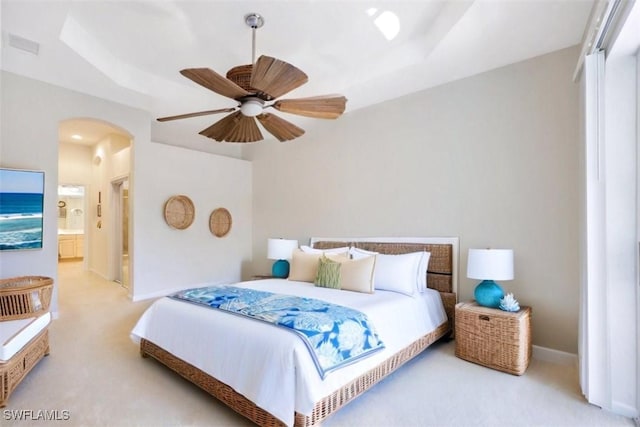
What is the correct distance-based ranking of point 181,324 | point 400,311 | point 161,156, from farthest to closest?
point 161,156 < point 400,311 < point 181,324

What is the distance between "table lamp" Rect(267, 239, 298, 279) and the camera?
4.87 metres

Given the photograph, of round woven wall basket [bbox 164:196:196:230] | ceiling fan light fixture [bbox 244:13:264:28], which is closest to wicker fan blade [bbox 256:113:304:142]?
ceiling fan light fixture [bbox 244:13:264:28]

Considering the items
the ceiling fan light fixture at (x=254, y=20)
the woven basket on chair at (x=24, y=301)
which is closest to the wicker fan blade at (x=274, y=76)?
the ceiling fan light fixture at (x=254, y=20)

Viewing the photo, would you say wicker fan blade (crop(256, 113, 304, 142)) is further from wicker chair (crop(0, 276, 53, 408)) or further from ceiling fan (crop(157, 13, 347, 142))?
wicker chair (crop(0, 276, 53, 408))

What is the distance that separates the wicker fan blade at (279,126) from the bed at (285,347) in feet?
5.00

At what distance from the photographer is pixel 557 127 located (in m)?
3.03

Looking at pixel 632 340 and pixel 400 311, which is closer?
pixel 632 340

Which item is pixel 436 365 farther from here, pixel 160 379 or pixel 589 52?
pixel 589 52

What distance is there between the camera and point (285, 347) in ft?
6.32

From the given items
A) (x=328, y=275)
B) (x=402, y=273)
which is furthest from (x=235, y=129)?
(x=402, y=273)

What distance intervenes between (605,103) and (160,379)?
12.5 feet

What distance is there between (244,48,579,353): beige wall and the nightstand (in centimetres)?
50

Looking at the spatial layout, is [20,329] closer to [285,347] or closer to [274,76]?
[285,347]

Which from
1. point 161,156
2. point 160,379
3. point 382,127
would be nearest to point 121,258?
point 161,156
